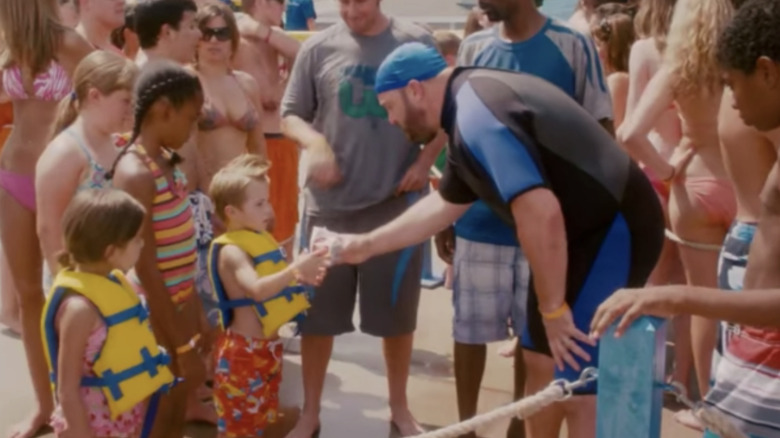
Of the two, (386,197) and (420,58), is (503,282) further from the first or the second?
(420,58)

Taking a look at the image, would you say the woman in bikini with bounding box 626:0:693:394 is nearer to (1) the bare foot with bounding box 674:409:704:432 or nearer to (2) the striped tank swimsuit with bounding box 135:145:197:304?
(1) the bare foot with bounding box 674:409:704:432

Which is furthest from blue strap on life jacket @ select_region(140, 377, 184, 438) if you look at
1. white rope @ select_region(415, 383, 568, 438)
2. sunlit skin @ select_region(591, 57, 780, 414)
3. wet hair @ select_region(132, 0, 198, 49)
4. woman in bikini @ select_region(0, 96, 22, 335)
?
woman in bikini @ select_region(0, 96, 22, 335)

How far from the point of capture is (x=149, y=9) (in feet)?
16.6

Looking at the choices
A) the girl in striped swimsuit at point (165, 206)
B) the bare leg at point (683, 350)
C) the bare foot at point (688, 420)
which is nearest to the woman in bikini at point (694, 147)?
the bare foot at point (688, 420)

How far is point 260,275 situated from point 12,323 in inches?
90.3

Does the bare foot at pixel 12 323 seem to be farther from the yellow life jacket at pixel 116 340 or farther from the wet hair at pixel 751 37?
the wet hair at pixel 751 37

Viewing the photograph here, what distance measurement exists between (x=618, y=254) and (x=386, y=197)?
159 cm

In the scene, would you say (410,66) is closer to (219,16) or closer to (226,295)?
(226,295)

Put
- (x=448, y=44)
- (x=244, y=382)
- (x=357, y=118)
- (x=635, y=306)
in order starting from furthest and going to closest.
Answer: (x=448, y=44) < (x=357, y=118) < (x=244, y=382) < (x=635, y=306)

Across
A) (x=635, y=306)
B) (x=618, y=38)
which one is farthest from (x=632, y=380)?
(x=618, y=38)

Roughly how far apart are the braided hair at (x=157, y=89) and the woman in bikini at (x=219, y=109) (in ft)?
3.00

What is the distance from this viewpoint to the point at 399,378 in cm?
500

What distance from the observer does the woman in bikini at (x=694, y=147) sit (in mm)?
4543

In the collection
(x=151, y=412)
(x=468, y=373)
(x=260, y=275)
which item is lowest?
(x=468, y=373)
